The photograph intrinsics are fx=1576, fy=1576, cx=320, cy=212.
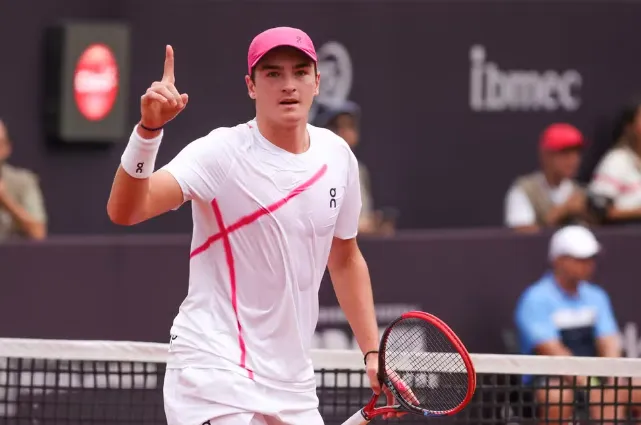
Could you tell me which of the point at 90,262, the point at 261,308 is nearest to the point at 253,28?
the point at 90,262

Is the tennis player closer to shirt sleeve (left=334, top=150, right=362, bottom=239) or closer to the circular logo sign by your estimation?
shirt sleeve (left=334, top=150, right=362, bottom=239)

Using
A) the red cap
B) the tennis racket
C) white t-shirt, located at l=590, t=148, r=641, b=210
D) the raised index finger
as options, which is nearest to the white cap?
the red cap

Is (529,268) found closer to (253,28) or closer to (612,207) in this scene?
(612,207)

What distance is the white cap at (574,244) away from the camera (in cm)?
868

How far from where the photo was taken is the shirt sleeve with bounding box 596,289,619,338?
8.69 metres

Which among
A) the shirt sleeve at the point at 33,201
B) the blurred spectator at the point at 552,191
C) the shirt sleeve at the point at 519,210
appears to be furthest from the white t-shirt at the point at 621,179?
the shirt sleeve at the point at 33,201

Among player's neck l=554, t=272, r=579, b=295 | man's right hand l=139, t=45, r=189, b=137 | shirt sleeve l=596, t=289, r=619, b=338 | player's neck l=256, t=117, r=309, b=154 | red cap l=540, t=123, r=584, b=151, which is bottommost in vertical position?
shirt sleeve l=596, t=289, r=619, b=338

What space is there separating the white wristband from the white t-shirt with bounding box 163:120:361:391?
0.36 meters

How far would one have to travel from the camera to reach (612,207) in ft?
32.0

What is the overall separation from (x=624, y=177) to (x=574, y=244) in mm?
1216

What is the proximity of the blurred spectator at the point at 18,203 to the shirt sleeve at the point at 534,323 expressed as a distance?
263 centimetres

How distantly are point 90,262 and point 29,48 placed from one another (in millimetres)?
1422

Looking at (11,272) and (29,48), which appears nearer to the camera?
(11,272)

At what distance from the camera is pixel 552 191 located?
9.63 meters
